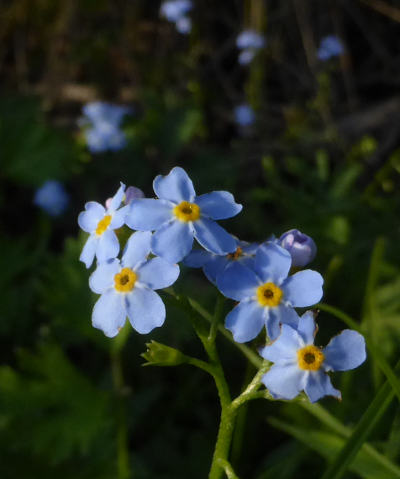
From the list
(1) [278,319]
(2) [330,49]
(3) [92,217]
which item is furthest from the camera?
(2) [330,49]

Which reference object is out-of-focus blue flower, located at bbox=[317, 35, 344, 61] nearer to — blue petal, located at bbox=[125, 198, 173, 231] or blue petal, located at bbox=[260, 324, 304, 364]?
blue petal, located at bbox=[125, 198, 173, 231]

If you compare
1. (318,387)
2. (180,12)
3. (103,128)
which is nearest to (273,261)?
(318,387)

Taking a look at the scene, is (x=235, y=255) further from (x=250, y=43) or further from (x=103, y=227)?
(x=250, y=43)

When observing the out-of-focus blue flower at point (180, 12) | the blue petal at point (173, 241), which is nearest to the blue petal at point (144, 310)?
the blue petal at point (173, 241)

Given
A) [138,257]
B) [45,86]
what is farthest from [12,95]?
[138,257]

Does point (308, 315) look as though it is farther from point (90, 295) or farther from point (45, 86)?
point (45, 86)

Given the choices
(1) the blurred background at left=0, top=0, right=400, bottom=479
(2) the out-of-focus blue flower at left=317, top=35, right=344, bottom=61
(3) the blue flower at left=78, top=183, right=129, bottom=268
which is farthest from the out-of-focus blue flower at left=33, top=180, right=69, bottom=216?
(3) the blue flower at left=78, top=183, right=129, bottom=268
